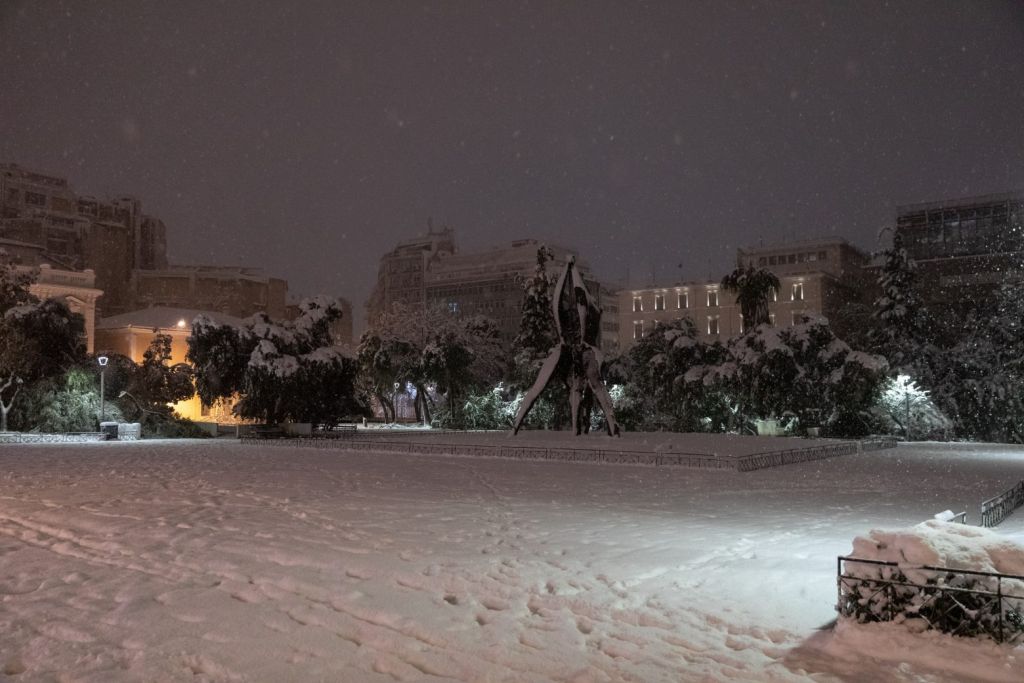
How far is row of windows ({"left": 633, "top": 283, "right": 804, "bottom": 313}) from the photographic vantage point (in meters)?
73.8

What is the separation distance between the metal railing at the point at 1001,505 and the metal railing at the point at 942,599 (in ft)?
19.8

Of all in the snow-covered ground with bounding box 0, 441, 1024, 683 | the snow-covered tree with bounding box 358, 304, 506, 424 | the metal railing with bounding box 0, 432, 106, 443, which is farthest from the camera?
the snow-covered tree with bounding box 358, 304, 506, 424

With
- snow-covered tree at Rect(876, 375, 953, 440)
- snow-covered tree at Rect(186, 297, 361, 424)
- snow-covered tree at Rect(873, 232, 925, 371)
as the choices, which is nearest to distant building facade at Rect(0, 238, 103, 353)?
snow-covered tree at Rect(186, 297, 361, 424)

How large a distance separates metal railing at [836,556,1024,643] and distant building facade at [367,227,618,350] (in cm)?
9110

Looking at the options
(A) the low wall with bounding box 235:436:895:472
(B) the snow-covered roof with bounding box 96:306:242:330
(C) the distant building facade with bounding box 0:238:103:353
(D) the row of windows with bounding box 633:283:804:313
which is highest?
(D) the row of windows with bounding box 633:283:804:313

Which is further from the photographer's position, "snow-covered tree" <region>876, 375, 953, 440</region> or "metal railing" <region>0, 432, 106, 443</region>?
"snow-covered tree" <region>876, 375, 953, 440</region>

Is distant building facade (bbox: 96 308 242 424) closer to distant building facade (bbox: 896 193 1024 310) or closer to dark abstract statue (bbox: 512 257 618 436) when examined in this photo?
dark abstract statue (bbox: 512 257 618 436)

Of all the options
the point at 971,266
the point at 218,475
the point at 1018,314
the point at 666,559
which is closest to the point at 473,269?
the point at 971,266

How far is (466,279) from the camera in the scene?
111688 mm

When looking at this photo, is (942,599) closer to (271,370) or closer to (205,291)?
(271,370)

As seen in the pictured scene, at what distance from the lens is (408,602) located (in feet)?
23.5

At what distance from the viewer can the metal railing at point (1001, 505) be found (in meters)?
11.5

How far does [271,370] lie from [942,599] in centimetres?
3266

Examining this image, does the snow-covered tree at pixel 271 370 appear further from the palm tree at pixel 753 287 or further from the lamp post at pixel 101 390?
the palm tree at pixel 753 287
